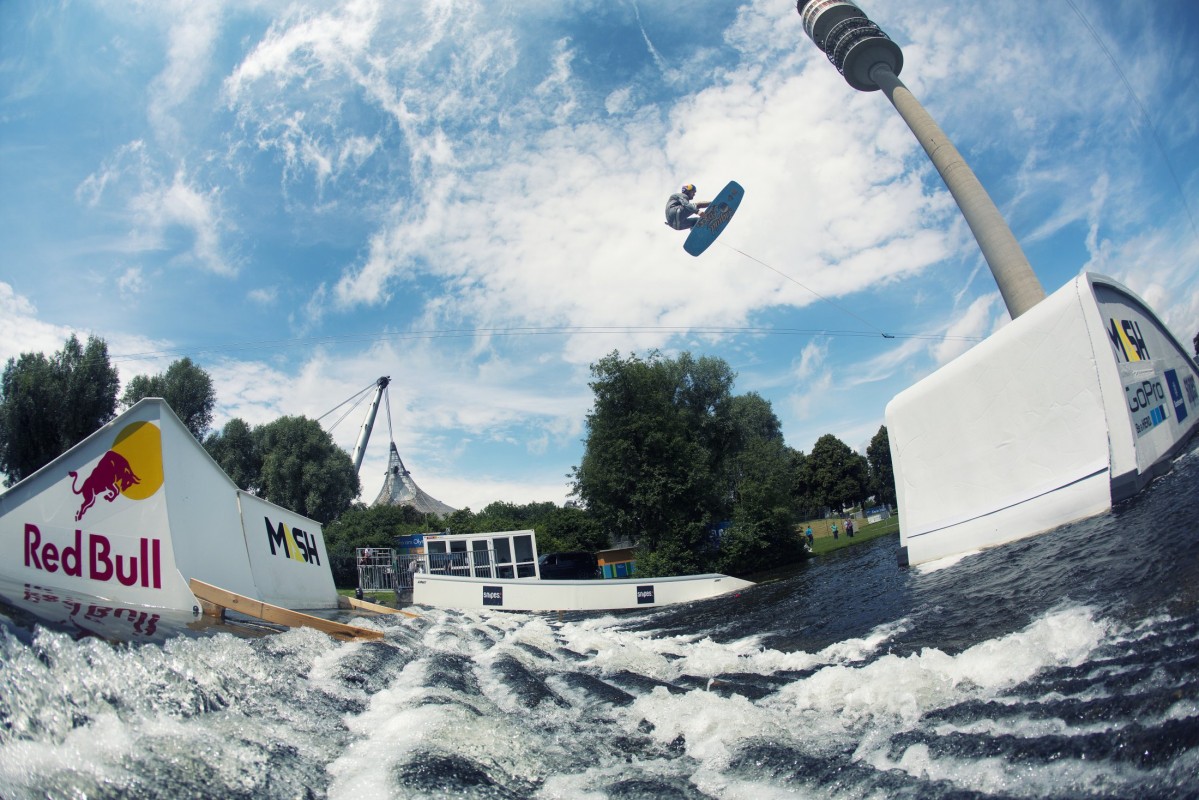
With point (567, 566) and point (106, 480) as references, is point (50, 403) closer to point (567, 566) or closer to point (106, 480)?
point (567, 566)

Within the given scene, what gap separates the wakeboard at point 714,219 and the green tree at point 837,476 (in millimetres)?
57487

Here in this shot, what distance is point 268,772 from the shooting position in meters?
2.75

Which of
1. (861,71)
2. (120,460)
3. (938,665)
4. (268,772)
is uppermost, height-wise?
(861,71)

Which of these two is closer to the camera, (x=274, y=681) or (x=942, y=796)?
(x=942, y=796)

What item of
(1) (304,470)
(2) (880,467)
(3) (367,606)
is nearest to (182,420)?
(3) (367,606)

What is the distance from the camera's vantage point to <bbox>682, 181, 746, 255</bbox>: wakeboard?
77.7ft

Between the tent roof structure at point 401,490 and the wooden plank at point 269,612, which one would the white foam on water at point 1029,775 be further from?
the tent roof structure at point 401,490

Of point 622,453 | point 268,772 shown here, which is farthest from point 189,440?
point 622,453

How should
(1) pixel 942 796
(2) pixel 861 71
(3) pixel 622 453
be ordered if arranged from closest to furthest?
(1) pixel 942 796 → (3) pixel 622 453 → (2) pixel 861 71

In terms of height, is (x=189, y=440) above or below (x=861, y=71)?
below

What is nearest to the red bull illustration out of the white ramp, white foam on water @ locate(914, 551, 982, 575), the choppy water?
the choppy water

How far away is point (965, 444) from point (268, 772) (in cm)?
1302

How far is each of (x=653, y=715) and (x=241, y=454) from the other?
5366cm

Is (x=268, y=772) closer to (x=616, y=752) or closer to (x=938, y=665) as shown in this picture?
(x=616, y=752)
